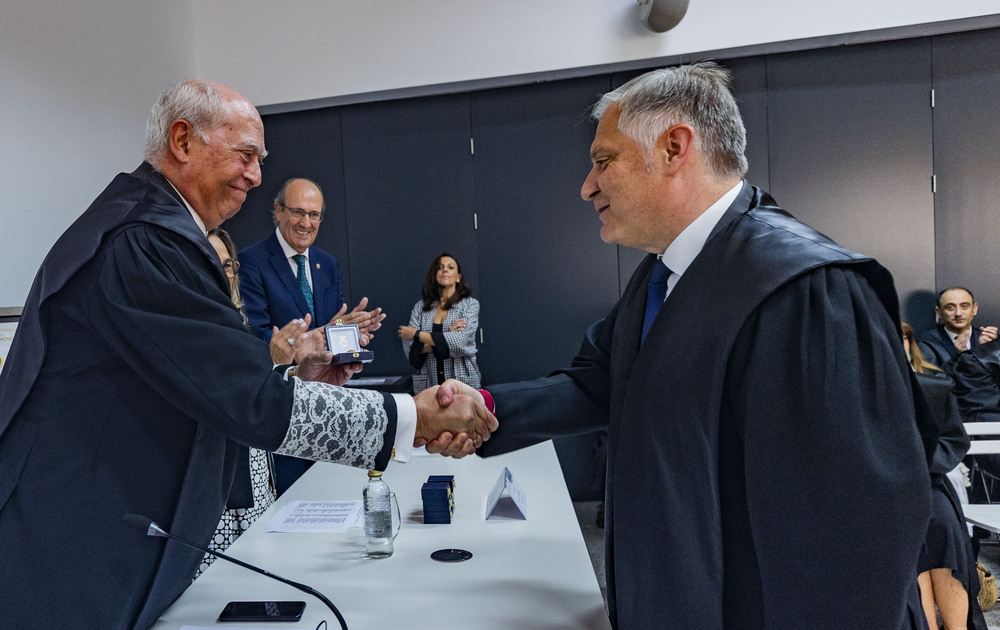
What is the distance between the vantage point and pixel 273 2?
16.5 feet

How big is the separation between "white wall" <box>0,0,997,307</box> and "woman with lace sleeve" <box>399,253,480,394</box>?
1469mm

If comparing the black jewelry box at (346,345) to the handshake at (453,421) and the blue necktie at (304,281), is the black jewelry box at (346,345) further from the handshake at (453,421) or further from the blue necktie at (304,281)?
the blue necktie at (304,281)

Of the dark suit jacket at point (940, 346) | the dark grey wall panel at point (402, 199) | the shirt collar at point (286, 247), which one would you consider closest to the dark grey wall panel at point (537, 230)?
the dark grey wall panel at point (402, 199)

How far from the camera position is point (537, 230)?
5.01 metres

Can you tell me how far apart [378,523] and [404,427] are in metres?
0.35

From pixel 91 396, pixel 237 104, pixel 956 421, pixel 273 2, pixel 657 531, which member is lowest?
pixel 956 421

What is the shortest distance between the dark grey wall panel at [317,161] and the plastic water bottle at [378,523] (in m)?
3.90

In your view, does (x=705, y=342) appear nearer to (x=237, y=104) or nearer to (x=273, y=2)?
(x=237, y=104)

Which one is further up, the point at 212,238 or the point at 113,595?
the point at 212,238

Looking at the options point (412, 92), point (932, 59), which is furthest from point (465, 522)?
point (932, 59)

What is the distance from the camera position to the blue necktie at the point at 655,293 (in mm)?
1265

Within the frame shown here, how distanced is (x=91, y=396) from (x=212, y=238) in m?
1.83

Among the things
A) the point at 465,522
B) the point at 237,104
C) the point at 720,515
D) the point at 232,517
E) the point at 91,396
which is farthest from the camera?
the point at 232,517

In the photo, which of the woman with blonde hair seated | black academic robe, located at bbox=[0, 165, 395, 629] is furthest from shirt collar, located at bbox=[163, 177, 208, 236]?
the woman with blonde hair seated
